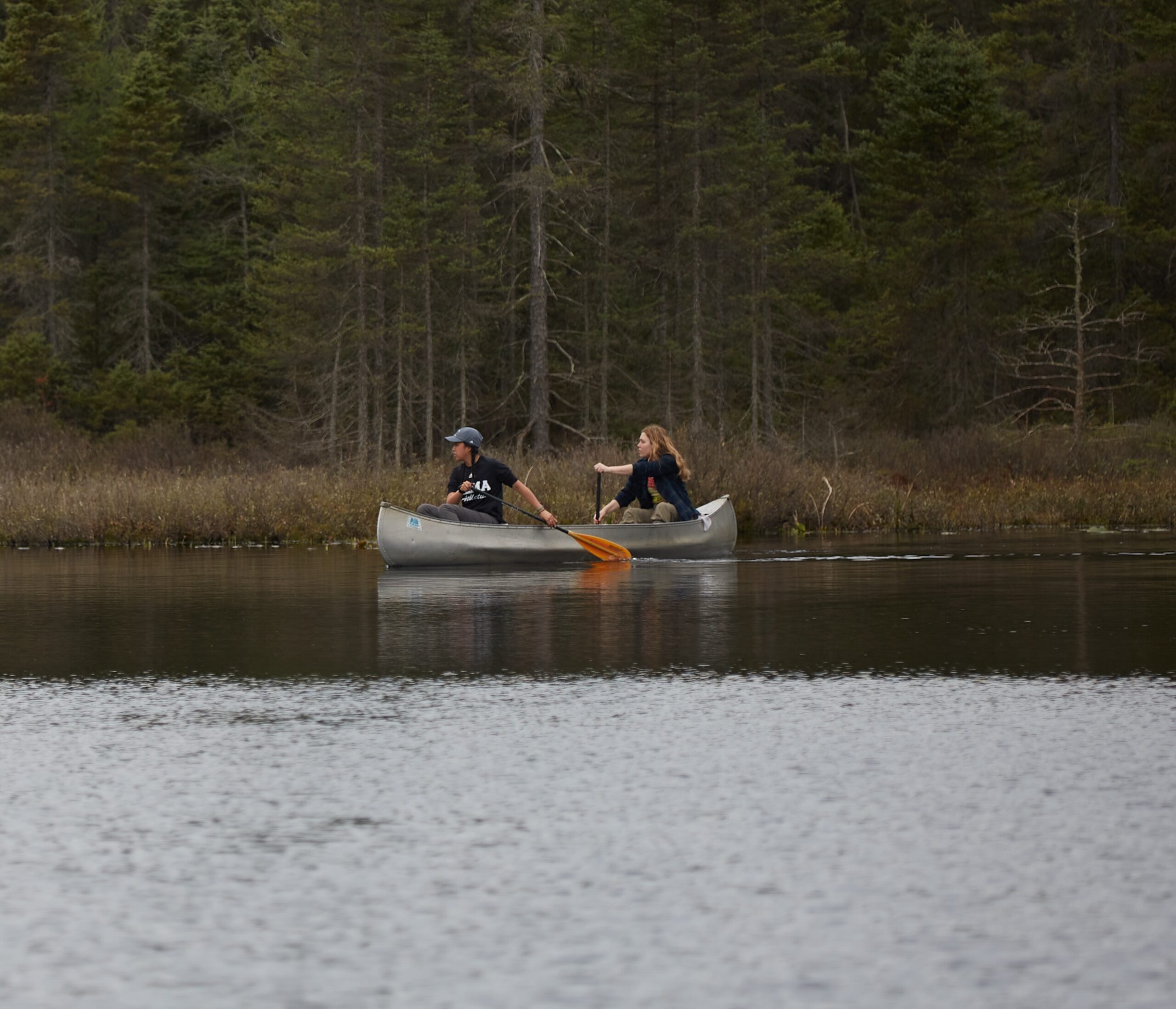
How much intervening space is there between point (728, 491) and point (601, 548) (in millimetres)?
8943

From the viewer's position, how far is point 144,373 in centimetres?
6384

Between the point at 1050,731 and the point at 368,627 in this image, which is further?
the point at 368,627

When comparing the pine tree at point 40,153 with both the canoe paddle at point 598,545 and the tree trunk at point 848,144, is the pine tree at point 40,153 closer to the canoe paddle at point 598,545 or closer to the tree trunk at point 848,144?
the tree trunk at point 848,144

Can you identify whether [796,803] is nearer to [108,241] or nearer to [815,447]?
[815,447]

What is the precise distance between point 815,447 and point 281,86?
29.4 metres

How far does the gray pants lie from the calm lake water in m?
7.66

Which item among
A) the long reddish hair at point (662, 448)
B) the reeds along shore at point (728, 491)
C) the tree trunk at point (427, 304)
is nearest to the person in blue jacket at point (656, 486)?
the long reddish hair at point (662, 448)

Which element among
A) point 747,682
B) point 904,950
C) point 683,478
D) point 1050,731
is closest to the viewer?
point 904,950

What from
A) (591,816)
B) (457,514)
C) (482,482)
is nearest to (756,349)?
(482,482)

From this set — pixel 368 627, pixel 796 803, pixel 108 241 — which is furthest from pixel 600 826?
pixel 108 241

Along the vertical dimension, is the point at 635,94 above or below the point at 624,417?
above

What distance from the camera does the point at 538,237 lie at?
50062 mm

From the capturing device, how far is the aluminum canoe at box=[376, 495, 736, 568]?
22312 mm

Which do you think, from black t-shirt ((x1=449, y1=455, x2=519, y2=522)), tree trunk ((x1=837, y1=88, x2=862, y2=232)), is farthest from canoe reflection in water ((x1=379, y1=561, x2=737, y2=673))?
tree trunk ((x1=837, y1=88, x2=862, y2=232))
